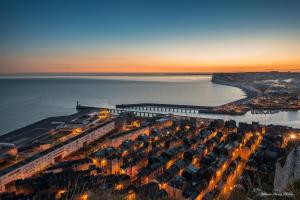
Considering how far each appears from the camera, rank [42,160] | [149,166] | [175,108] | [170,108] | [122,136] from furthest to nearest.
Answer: [170,108]
[175,108]
[122,136]
[42,160]
[149,166]

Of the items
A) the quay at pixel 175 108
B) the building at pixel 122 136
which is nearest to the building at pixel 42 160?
the building at pixel 122 136

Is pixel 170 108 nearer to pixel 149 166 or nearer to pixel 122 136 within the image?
pixel 122 136

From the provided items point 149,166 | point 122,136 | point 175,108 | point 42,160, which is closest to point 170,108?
point 175,108

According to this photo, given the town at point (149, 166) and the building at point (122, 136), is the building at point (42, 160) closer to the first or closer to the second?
the town at point (149, 166)

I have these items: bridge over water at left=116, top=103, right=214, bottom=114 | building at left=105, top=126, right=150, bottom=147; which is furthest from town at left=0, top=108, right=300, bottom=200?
bridge over water at left=116, top=103, right=214, bottom=114

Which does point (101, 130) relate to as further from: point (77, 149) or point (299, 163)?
point (299, 163)

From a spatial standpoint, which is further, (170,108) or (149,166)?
(170,108)

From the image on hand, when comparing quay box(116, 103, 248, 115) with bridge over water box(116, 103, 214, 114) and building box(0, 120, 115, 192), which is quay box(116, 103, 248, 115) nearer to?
bridge over water box(116, 103, 214, 114)

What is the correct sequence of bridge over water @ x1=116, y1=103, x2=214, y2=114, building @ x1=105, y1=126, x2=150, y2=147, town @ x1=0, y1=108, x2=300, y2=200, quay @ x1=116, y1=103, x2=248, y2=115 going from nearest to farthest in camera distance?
town @ x1=0, y1=108, x2=300, y2=200 < building @ x1=105, y1=126, x2=150, y2=147 < quay @ x1=116, y1=103, x2=248, y2=115 < bridge over water @ x1=116, y1=103, x2=214, y2=114

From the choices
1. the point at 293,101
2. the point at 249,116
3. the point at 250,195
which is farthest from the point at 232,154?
the point at 293,101
